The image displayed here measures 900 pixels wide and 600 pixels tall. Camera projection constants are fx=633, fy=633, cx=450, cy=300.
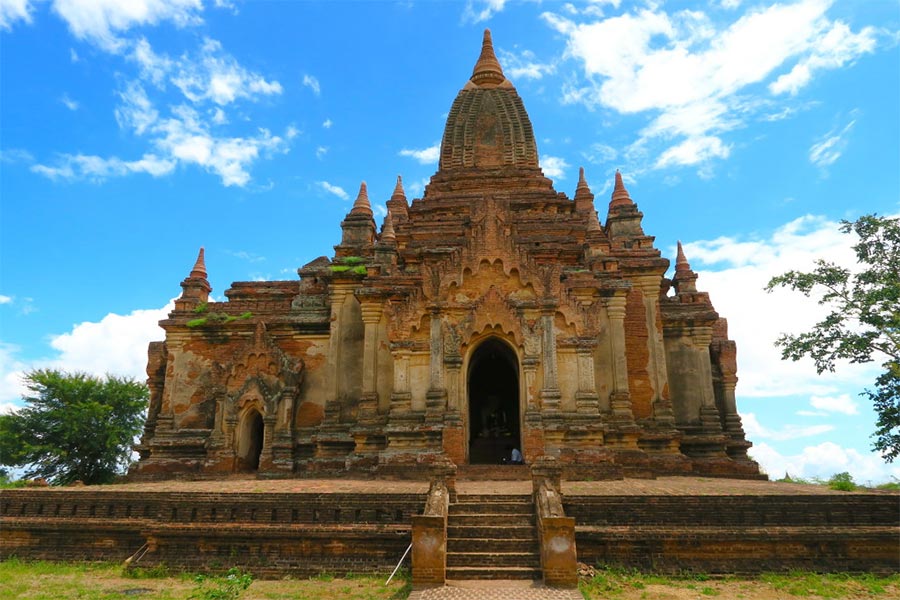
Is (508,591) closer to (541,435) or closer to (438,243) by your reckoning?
(541,435)

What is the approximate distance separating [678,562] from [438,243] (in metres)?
13.6

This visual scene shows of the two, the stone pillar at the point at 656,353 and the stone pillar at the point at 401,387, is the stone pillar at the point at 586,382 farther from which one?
the stone pillar at the point at 401,387

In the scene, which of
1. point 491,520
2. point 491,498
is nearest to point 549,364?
point 491,498

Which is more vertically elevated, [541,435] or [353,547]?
[541,435]

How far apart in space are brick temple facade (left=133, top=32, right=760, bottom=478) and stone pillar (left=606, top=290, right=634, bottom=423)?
4 centimetres

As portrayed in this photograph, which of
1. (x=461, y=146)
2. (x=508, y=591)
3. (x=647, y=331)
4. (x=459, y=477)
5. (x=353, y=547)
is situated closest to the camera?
(x=508, y=591)

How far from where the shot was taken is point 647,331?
21.0 meters

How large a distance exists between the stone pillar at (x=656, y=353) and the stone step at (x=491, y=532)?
9.91 meters

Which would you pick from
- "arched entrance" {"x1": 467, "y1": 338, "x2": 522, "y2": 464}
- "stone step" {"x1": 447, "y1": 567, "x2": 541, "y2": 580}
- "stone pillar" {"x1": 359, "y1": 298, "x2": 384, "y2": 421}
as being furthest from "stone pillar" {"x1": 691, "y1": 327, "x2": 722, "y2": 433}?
"stone step" {"x1": 447, "y1": 567, "x2": 541, "y2": 580}

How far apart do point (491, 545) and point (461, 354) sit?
7.67 meters

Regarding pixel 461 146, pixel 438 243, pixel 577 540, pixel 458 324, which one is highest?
pixel 461 146

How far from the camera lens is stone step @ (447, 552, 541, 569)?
10.7 metres

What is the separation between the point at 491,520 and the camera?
11.8m

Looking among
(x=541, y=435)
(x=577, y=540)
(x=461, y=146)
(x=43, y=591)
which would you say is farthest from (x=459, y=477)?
(x=461, y=146)
